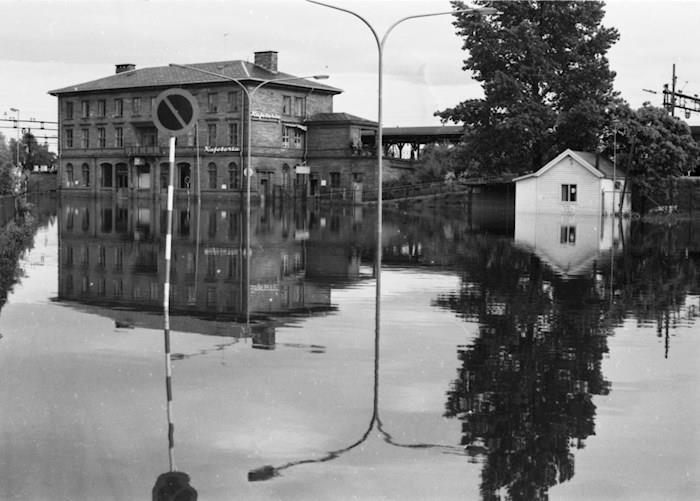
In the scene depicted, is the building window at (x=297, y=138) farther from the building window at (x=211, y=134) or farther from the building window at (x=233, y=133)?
the building window at (x=211, y=134)

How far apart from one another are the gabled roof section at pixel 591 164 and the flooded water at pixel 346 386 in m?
41.1

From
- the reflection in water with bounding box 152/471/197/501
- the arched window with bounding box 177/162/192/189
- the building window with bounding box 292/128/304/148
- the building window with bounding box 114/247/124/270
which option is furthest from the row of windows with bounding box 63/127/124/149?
the reflection in water with bounding box 152/471/197/501

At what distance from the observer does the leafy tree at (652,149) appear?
201ft

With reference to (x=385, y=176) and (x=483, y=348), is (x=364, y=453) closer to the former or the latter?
(x=483, y=348)

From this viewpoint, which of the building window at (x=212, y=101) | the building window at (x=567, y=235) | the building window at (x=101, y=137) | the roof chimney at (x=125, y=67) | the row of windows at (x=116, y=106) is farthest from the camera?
the roof chimney at (x=125, y=67)

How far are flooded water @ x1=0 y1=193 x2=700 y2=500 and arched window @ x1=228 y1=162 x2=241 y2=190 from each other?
70.1m

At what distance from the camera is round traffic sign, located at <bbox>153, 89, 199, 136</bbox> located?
13.3 m

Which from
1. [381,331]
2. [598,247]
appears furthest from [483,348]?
[598,247]

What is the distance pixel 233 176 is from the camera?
90812 mm

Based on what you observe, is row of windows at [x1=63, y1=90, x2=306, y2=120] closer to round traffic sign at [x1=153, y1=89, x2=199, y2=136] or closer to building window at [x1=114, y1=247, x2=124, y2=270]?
building window at [x1=114, y1=247, x2=124, y2=270]

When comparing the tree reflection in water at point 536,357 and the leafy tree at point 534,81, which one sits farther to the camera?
the leafy tree at point 534,81

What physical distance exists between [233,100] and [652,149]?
4110 cm

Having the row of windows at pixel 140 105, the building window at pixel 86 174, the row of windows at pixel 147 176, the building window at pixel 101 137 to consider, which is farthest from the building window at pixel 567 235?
the building window at pixel 86 174

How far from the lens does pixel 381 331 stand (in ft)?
42.1
